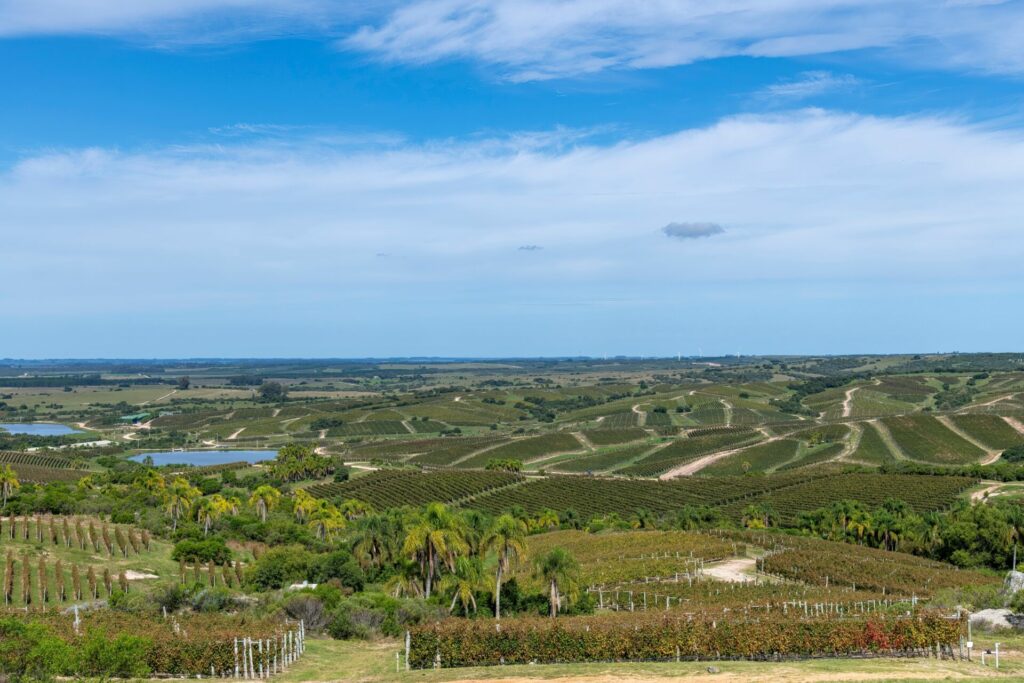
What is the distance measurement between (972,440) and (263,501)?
131127 mm

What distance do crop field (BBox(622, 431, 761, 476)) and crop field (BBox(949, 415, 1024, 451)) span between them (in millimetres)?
39657

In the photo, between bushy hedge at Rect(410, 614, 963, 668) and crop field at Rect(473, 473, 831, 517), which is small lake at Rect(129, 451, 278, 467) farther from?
bushy hedge at Rect(410, 614, 963, 668)

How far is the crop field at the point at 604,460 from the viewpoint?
506ft

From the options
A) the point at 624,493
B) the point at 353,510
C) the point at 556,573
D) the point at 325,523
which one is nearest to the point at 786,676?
the point at 556,573

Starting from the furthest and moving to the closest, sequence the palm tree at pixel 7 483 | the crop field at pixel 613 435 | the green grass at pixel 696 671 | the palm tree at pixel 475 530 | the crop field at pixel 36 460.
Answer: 1. the crop field at pixel 613 435
2. the crop field at pixel 36 460
3. the palm tree at pixel 7 483
4. the palm tree at pixel 475 530
5. the green grass at pixel 696 671

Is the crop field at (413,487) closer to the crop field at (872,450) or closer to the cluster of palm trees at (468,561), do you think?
the crop field at (872,450)

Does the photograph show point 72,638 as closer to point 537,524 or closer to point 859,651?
point 859,651

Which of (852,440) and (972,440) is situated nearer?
(972,440)

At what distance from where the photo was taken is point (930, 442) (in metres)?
151

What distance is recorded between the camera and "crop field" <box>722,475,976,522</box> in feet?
318

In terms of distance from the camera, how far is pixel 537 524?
88312mm

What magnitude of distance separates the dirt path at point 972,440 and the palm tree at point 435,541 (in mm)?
122528

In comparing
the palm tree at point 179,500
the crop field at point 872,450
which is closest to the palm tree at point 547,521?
the palm tree at point 179,500

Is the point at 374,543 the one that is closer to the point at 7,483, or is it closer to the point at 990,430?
the point at 7,483
